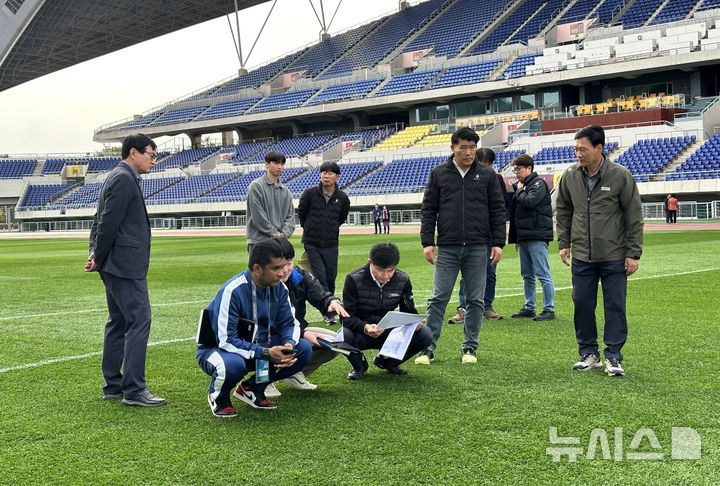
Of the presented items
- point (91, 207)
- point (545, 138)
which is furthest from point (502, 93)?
point (91, 207)

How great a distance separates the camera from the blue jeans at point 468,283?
21.7ft

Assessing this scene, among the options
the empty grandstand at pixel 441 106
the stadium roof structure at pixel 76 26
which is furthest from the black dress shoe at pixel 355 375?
the stadium roof structure at pixel 76 26

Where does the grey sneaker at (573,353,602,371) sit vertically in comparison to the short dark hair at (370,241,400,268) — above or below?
below

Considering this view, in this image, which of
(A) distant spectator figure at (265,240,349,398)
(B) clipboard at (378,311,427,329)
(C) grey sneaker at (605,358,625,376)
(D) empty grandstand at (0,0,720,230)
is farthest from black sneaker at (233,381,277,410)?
(D) empty grandstand at (0,0,720,230)

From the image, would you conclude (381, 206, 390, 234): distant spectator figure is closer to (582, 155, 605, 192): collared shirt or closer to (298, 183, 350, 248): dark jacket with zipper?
(298, 183, 350, 248): dark jacket with zipper

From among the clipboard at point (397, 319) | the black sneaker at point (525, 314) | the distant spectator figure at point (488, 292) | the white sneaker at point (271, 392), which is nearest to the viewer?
the white sneaker at point (271, 392)

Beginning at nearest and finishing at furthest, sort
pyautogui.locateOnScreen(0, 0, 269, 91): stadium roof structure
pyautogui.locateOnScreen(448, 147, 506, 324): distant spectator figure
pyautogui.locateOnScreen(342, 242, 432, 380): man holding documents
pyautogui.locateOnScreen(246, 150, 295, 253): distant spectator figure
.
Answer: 1. pyautogui.locateOnScreen(342, 242, 432, 380): man holding documents
2. pyautogui.locateOnScreen(246, 150, 295, 253): distant spectator figure
3. pyautogui.locateOnScreen(448, 147, 506, 324): distant spectator figure
4. pyautogui.locateOnScreen(0, 0, 269, 91): stadium roof structure

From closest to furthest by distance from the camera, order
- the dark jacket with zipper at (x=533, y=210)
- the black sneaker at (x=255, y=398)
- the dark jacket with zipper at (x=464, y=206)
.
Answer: the black sneaker at (x=255, y=398) → the dark jacket with zipper at (x=464, y=206) → the dark jacket with zipper at (x=533, y=210)

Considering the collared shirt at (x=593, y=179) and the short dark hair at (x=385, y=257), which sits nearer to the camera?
the short dark hair at (x=385, y=257)

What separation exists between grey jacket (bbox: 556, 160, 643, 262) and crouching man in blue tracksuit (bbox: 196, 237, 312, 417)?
8.44 feet

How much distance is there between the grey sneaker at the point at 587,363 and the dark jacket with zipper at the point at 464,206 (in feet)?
4.12

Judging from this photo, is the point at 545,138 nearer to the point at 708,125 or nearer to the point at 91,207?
the point at 708,125

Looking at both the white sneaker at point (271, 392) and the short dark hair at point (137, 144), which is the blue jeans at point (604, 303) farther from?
the short dark hair at point (137, 144)

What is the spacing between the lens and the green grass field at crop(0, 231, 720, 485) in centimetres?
390
